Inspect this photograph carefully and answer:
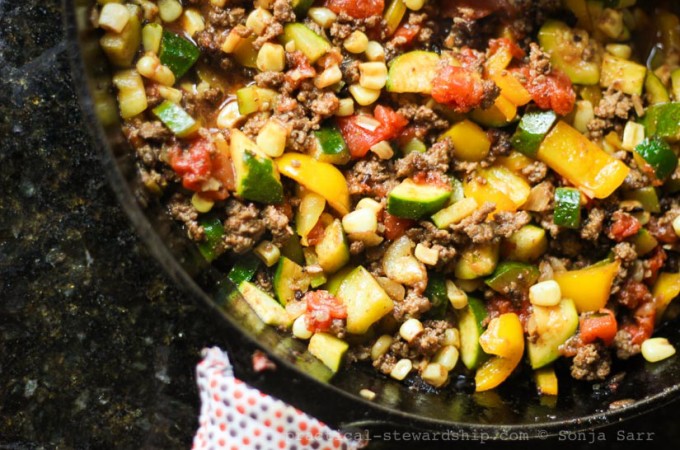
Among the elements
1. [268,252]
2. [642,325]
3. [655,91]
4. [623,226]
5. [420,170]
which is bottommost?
[642,325]

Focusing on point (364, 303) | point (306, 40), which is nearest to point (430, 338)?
point (364, 303)

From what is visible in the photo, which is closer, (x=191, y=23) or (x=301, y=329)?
(x=301, y=329)

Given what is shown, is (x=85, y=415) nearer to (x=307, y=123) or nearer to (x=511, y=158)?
(x=307, y=123)

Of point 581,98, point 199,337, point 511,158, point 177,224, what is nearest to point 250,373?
point 199,337

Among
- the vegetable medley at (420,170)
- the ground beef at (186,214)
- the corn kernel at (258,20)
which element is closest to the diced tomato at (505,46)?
the vegetable medley at (420,170)

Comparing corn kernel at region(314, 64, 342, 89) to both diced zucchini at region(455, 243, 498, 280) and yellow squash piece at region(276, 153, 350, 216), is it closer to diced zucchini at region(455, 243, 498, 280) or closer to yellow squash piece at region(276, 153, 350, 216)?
yellow squash piece at region(276, 153, 350, 216)

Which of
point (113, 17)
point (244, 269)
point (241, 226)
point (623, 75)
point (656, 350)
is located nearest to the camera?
point (113, 17)

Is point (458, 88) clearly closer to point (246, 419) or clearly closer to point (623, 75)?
point (623, 75)
